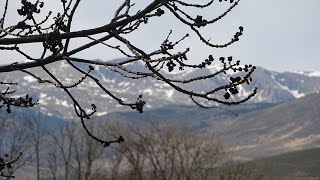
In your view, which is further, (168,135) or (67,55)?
(168,135)

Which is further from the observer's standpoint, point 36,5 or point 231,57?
point 36,5

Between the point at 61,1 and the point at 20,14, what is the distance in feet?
2.09

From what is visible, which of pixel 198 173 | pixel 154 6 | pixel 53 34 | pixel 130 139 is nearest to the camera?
pixel 53 34

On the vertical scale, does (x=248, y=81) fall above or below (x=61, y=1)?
below

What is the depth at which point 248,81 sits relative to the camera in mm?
5992

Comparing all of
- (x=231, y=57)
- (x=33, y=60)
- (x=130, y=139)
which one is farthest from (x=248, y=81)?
(x=130, y=139)

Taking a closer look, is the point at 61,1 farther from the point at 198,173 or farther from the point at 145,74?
the point at 198,173

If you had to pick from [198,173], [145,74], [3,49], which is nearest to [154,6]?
[145,74]

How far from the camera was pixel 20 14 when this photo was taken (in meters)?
6.58

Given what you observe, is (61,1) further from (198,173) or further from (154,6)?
(198,173)

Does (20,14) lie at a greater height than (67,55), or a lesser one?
greater

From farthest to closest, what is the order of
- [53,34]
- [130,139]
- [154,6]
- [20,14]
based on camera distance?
[130,139] → [20,14] → [154,6] → [53,34]

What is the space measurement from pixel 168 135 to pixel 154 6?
160ft

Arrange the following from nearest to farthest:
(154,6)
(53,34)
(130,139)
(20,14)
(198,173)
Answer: (53,34), (154,6), (20,14), (198,173), (130,139)
